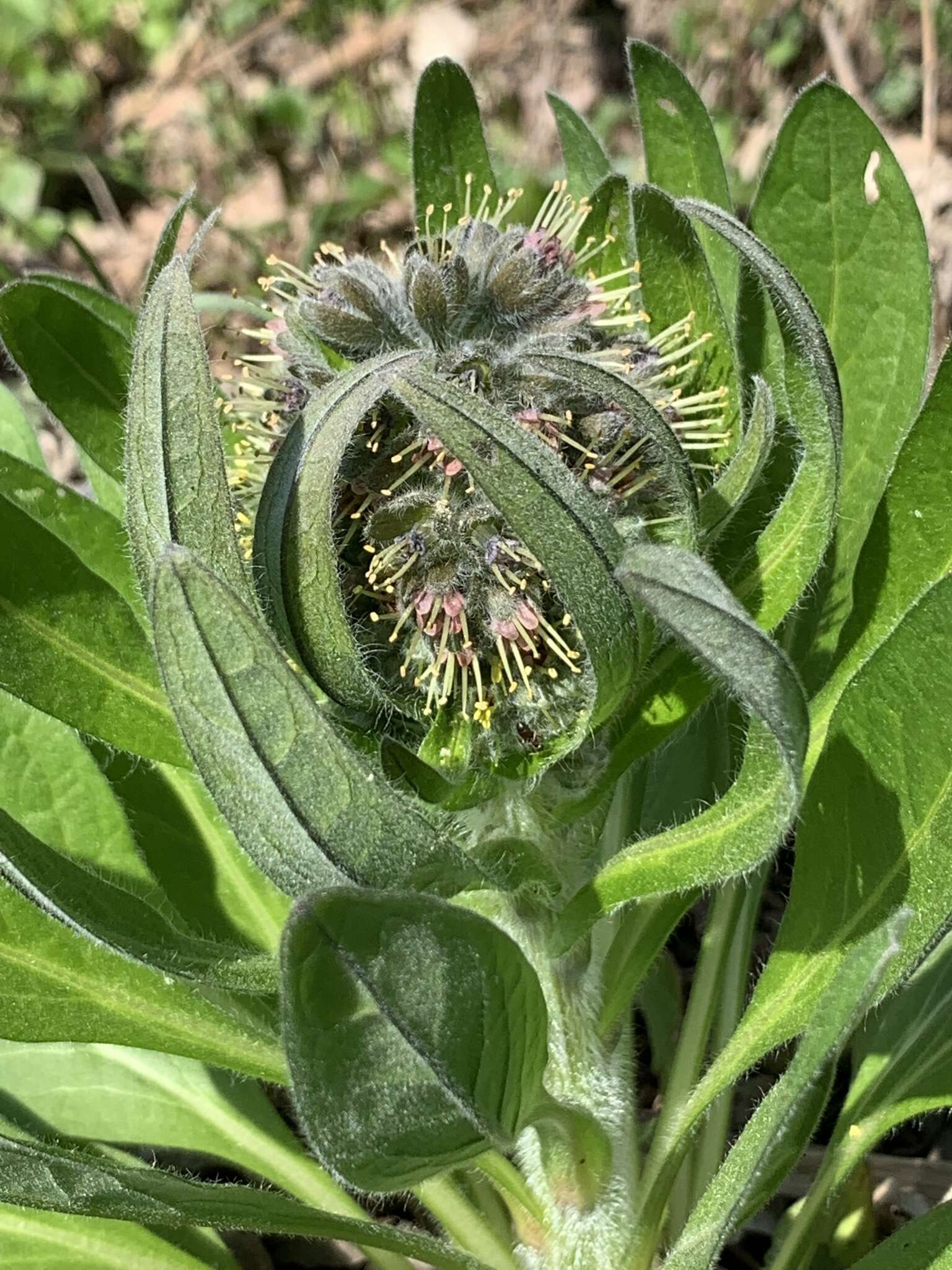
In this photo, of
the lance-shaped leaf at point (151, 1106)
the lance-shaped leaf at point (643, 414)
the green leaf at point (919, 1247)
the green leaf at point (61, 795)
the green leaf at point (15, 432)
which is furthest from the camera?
the green leaf at point (15, 432)

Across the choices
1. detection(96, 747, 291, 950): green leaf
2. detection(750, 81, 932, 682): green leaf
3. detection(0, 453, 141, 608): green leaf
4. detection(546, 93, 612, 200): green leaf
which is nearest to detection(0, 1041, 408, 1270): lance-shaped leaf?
detection(96, 747, 291, 950): green leaf

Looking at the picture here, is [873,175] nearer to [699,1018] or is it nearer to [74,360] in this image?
[74,360]

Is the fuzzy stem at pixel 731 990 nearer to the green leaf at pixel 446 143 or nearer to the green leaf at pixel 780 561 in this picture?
the green leaf at pixel 780 561

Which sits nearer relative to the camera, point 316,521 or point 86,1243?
point 316,521

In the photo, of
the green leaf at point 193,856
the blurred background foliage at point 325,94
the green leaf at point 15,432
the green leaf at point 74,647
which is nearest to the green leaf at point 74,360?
the green leaf at point 15,432

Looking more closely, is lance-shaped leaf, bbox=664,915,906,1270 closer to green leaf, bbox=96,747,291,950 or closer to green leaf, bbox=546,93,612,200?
green leaf, bbox=96,747,291,950

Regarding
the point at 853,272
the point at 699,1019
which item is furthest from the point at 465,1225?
the point at 853,272

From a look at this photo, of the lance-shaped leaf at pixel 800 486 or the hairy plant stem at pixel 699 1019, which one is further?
the hairy plant stem at pixel 699 1019
